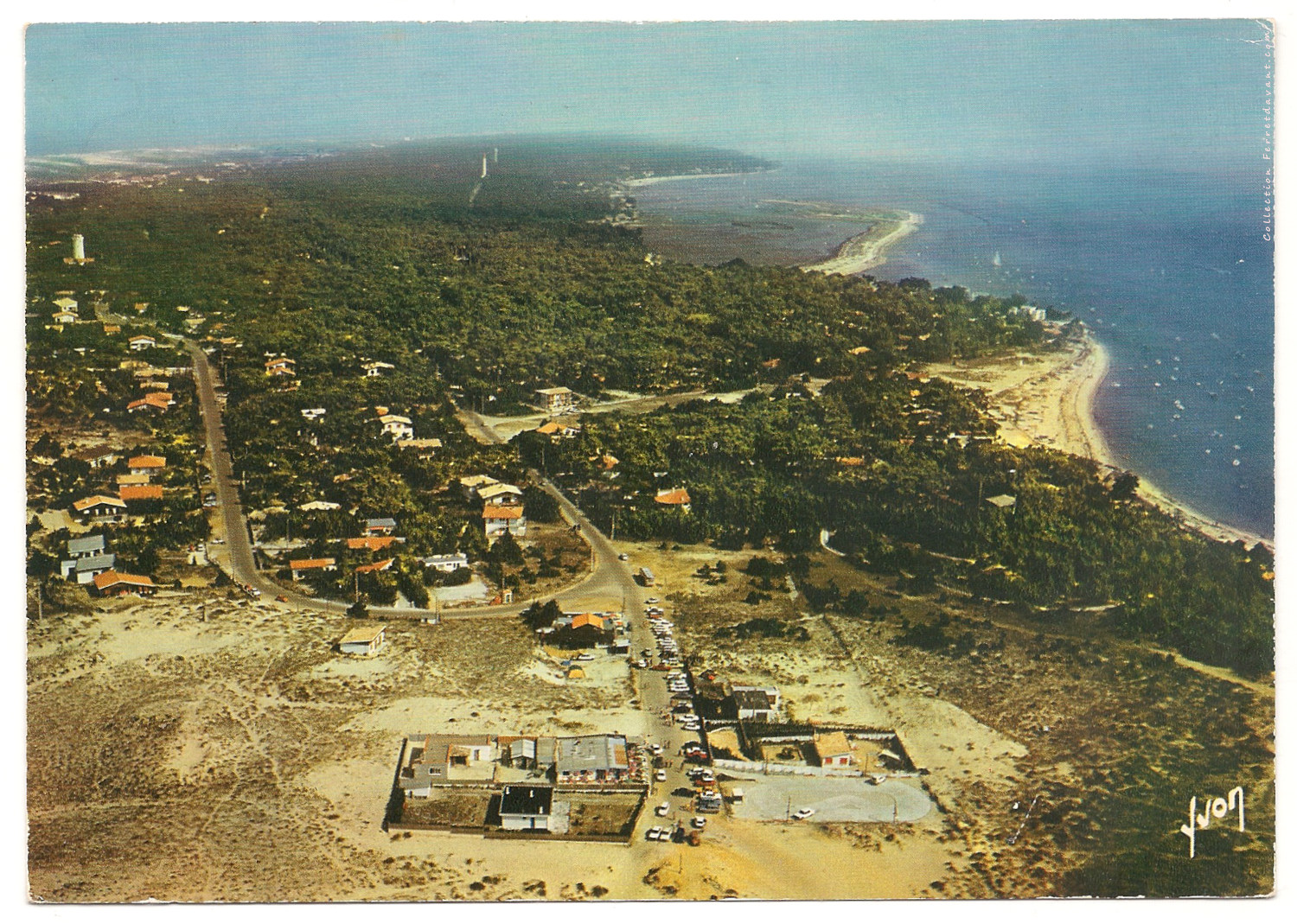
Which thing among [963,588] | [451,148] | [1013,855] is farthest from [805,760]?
[451,148]

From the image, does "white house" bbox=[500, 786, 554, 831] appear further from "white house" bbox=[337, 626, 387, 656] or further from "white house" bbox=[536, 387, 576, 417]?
"white house" bbox=[536, 387, 576, 417]

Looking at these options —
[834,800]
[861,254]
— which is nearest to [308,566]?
[834,800]

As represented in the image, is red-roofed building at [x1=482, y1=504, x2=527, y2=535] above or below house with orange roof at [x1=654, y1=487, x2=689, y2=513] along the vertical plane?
below

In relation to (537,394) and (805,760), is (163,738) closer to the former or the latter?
(805,760)

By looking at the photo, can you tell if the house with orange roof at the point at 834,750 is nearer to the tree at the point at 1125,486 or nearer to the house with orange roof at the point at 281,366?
the tree at the point at 1125,486

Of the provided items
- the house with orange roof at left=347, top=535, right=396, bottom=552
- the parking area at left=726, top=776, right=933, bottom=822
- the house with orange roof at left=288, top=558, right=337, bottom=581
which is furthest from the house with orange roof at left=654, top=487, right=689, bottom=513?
the parking area at left=726, top=776, right=933, bottom=822
